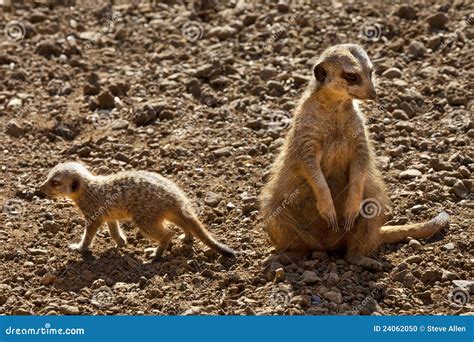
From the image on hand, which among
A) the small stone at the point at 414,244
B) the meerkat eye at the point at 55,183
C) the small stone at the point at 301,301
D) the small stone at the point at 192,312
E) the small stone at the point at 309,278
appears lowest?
the small stone at the point at 192,312

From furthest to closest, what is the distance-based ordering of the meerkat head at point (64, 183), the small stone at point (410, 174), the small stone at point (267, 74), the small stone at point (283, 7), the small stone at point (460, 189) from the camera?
the small stone at point (283, 7), the small stone at point (267, 74), the small stone at point (410, 174), the small stone at point (460, 189), the meerkat head at point (64, 183)

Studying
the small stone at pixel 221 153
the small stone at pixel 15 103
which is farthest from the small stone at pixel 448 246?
the small stone at pixel 15 103

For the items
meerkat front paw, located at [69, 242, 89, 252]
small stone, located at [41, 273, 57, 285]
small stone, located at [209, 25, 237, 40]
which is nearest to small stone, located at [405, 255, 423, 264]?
meerkat front paw, located at [69, 242, 89, 252]

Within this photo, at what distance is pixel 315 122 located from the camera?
7277 mm

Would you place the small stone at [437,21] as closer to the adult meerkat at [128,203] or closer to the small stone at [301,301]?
the adult meerkat at [128,203]

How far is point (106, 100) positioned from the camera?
9.94 m

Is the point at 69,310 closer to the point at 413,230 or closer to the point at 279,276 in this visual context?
the point at 279,276

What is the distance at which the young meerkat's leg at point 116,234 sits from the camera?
7.83m

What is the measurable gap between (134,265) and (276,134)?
2.35 meters

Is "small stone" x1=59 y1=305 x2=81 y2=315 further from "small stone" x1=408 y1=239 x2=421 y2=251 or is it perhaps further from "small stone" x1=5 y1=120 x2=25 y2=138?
"small stone" x1=5 y1=120 x2=25 y2=138

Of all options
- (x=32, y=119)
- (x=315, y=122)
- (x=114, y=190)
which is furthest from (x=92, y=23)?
(x=315, y=122)

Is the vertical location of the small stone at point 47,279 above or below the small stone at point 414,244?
below

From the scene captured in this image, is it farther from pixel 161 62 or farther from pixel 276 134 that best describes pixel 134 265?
pixel 161 62

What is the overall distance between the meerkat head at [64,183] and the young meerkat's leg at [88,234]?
0.34 m
